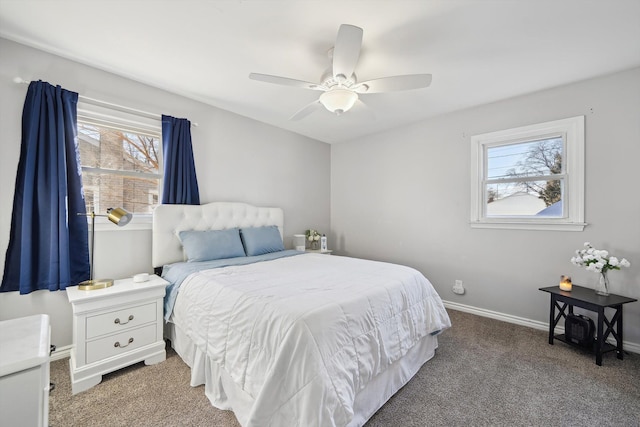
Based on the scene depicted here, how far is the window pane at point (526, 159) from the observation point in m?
2.86

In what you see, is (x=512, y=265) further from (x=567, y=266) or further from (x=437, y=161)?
(x=437, y=161)

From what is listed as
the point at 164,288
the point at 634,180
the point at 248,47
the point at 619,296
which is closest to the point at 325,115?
the point at 248,47

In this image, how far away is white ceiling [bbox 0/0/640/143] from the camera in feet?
5.65

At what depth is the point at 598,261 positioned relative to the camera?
2312 millimetres

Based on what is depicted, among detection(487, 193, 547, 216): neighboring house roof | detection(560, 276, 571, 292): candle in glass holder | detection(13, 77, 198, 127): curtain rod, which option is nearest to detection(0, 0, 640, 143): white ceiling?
detection(13, 77, 198, 127): curtain rod

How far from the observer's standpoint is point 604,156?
8.26 feet

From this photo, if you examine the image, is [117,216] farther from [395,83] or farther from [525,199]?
[525,199]

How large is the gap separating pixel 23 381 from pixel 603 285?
12.4 feet

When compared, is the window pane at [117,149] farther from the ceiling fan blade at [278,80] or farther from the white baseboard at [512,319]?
the white baseboard at [512,319]

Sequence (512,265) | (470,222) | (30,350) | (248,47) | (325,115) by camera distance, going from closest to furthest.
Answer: (30,350), (248,47), (512,265), (470,222), (325,115)

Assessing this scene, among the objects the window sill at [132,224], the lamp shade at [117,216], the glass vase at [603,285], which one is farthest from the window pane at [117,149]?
the glass vase at [603,285]

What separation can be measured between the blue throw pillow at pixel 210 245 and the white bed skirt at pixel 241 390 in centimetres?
71

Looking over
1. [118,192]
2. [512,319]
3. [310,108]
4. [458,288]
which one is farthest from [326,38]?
[512,319]

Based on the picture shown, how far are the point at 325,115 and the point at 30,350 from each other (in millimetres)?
3343
